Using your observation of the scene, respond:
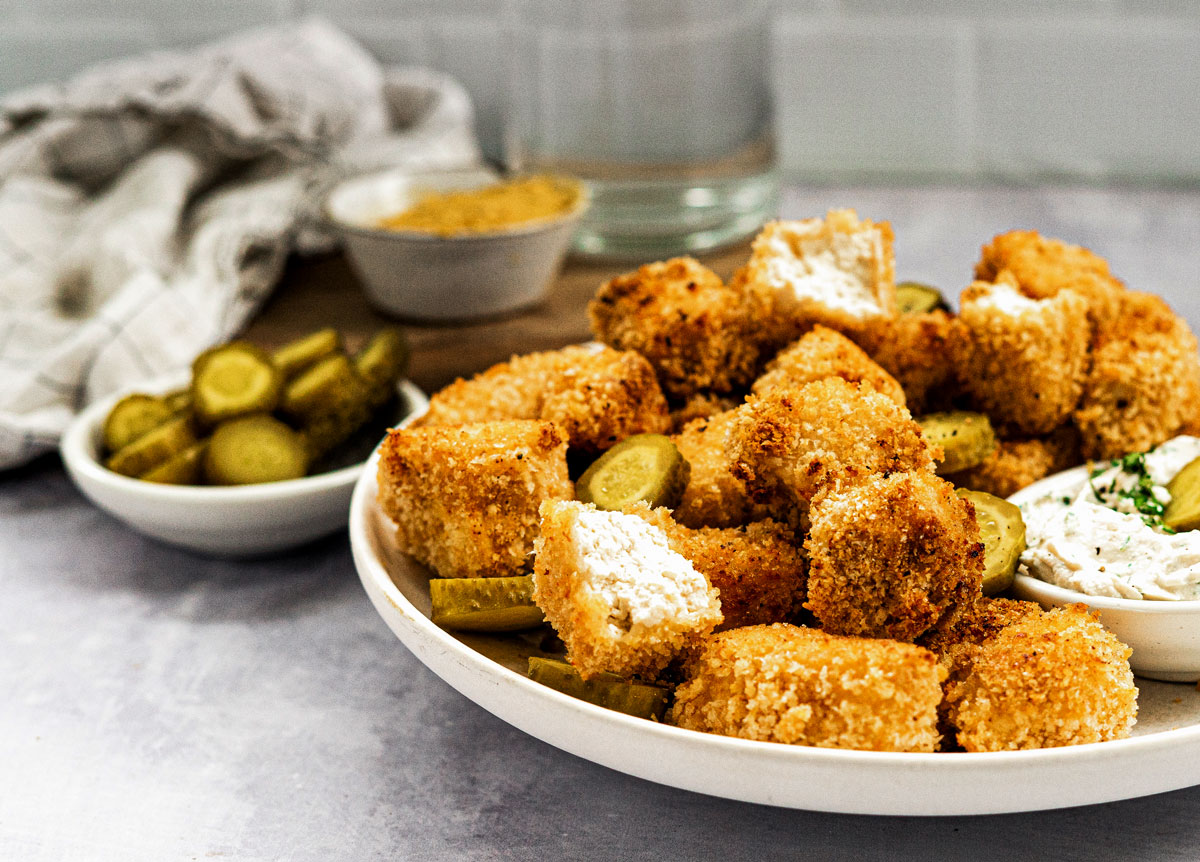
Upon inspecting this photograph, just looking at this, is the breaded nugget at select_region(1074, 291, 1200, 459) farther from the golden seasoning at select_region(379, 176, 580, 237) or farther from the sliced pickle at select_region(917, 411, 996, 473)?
the golden seasoning at select_region(379, 176, 580, 237)

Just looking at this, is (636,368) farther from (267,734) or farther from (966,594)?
(267,734)

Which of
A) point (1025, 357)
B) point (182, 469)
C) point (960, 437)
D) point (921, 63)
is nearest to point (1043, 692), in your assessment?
point (960, 437)

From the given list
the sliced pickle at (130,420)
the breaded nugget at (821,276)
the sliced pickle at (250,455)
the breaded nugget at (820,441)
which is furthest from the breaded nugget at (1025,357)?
the sliced pickle at (130,420)

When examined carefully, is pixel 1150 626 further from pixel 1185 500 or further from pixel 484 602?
pixel 484 602

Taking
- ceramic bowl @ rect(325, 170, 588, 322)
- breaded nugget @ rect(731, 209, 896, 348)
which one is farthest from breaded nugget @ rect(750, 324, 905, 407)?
ceramic bowl @ rect(325, 170, 588, 322)

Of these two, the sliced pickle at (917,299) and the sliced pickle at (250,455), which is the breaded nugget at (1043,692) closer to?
the sliced pickle at (917,299)

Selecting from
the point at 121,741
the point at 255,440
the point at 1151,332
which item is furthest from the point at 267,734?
the point at 1151,332
